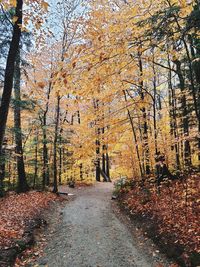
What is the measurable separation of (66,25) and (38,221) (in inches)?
458

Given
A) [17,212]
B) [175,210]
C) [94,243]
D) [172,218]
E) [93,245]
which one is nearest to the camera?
[93,245]

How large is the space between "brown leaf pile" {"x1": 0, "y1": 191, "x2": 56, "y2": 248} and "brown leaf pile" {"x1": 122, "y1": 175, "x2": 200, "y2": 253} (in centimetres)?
425

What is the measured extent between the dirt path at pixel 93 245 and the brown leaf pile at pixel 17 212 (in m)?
1.09

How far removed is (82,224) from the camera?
9.05 meters

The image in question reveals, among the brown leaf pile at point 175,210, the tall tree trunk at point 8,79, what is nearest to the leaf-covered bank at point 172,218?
the brown leaf pile at point 175,210

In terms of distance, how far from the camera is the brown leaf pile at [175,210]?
627 cm

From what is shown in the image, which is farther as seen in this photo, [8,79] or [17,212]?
[17,212]

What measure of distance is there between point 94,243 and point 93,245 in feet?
0.51

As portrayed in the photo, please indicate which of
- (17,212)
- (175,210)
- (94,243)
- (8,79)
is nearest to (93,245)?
(94,243)

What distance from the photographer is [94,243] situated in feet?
23.1

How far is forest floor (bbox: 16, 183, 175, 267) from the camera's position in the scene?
5.89 m

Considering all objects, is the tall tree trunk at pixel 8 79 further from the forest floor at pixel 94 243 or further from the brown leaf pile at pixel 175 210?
the brown leaf pile at pixel 175 210

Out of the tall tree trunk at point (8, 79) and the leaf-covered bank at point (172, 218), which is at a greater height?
the tall tree trunk at point (8, 79)

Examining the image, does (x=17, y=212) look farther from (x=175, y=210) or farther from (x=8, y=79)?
(x=175, y=210)
